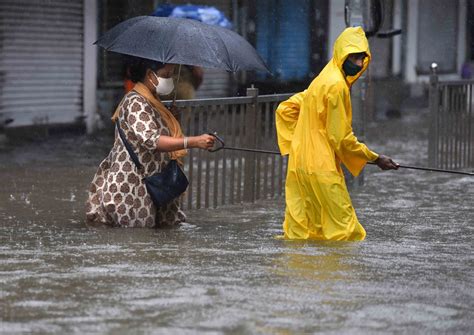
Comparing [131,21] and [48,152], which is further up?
[131,21]

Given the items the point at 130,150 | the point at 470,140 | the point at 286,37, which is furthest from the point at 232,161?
the point at 286,37

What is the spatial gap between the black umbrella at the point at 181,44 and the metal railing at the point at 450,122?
6011 millimetres

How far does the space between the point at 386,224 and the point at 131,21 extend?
276 cm

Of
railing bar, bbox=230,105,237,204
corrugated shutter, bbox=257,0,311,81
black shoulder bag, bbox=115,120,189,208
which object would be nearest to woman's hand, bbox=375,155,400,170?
black shoulder bag, bbox=115,120,189,208

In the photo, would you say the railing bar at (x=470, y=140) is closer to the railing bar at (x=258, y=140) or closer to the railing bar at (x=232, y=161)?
the railing bar at (x=258, y=140)

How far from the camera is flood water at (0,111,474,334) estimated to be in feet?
19.7

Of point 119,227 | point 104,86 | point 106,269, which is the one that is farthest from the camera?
point 104,86

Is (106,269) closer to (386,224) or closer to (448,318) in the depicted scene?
(448,318)

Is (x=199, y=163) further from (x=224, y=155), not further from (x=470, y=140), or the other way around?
(x=470, y=140)

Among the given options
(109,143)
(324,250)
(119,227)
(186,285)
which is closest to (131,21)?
(119,227)

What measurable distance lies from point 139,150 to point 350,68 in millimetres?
1562

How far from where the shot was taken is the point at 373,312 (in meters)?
6.27

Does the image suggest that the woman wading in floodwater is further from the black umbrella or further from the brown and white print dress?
the black umbrella

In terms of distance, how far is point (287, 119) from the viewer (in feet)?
30.4
